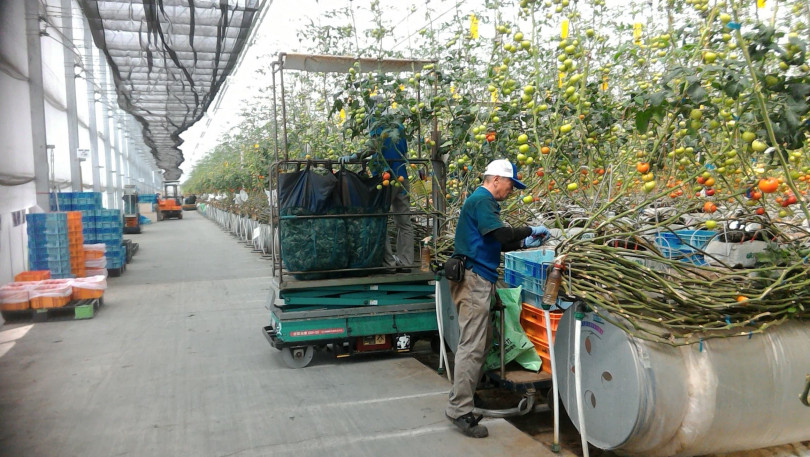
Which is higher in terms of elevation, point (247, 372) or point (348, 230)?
point (348, 230)

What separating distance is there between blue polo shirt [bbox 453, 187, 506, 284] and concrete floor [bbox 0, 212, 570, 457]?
1189 millimetres

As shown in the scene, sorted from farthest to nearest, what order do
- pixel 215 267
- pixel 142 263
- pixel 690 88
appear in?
pixel 142 263, pixel 215 267, pixel 690 88

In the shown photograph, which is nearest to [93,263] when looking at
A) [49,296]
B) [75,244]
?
[75,244]

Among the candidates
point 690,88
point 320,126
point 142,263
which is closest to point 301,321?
point 690,88

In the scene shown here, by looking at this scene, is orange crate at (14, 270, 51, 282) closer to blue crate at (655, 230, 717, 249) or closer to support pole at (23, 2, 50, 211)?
support pole at (23, 2, 50, 211)

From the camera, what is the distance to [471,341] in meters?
4.13

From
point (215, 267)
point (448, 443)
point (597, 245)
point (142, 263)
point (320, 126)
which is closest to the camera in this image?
point (597, 245)

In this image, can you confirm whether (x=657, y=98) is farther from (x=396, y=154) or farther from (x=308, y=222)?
(x=308, y=222)

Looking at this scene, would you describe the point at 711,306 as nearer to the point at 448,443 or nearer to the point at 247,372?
the point at 448,443

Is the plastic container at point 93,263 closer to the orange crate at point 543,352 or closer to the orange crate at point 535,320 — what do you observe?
the orange crate at point 535,320

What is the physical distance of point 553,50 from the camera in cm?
566

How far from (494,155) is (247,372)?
318 centimetres

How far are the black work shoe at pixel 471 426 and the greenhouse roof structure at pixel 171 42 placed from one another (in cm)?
771

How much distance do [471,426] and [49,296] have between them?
680 cm
